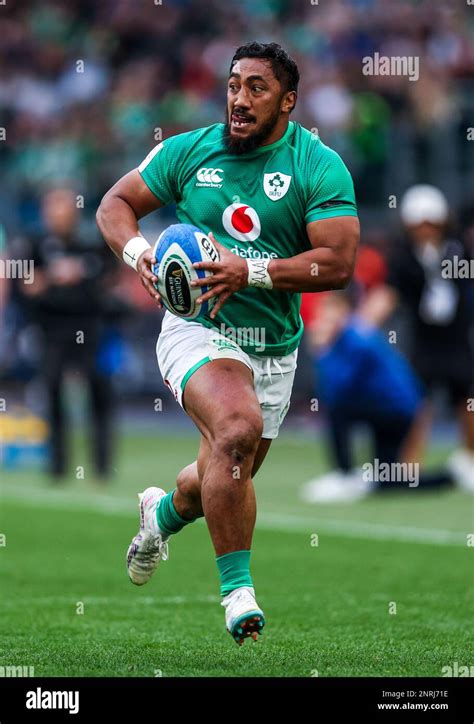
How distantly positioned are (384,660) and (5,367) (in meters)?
14.3

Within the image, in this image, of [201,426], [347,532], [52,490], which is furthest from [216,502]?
[52,490]

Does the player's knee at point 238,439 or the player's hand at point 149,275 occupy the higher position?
the player's hand at point 149,275

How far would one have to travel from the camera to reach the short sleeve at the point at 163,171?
6.32 m

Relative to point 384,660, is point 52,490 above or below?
above

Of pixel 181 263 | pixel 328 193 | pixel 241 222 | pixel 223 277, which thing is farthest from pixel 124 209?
pixel 328 193

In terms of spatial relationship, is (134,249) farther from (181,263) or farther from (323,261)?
(323,261)

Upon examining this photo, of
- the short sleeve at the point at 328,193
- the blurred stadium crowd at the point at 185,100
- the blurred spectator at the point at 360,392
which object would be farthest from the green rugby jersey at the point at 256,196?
the blurred stadium crowd at the point at 185,100

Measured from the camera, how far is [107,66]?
22.3 m

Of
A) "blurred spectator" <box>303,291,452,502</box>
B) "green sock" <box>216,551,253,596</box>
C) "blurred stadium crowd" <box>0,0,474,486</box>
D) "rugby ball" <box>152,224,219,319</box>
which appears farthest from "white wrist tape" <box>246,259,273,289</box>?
"blurred stadium crowd" <box>0,0,474,486</box>

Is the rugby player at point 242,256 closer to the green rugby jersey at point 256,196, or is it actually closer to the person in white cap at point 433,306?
the green rugby jersey at point 256,196

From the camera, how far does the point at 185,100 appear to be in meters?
20.7

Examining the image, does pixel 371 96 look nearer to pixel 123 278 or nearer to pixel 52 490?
pixel 123 278

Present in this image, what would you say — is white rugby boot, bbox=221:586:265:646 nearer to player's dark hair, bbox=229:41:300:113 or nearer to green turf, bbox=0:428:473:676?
green turf, bbox=0:428:473:676

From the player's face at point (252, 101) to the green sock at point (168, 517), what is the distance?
1673 mm
